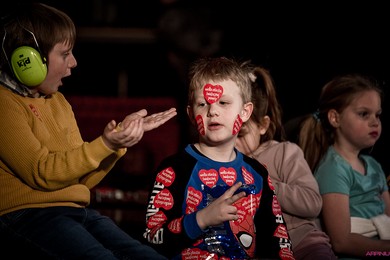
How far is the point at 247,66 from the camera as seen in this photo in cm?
226

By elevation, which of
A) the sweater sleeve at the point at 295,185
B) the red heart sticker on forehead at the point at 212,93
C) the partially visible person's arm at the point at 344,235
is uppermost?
the red heart sticker on forehead at the point at 212,93

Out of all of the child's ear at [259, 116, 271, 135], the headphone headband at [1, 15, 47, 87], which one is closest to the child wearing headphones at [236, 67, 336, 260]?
the child's ear at [259, 116, 271, 135]

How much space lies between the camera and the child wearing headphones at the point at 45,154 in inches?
67.2

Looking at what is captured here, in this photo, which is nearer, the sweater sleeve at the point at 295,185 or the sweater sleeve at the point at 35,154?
the sweater sleeve at the point at 35,154

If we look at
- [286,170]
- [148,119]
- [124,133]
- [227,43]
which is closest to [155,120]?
[148,119]

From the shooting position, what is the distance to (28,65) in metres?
1.76

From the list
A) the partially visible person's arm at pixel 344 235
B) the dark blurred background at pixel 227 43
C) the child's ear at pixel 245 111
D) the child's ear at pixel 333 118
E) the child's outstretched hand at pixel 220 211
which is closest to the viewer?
the child's outstretched hand at pixel 220 211

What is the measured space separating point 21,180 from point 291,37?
6.97ft

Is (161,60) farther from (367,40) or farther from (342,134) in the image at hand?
(342,134)

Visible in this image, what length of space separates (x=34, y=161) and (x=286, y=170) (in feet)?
3.20

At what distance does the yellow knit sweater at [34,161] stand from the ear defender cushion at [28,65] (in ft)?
0.25

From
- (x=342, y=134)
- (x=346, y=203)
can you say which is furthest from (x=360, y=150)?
(x=346, y=203)

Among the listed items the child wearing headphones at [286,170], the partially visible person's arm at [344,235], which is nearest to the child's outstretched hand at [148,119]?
the child wearing headphones at [286,170]

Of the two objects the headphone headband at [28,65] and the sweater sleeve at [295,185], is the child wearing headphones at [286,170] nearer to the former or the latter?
the sweater sleeve at [295,185]
